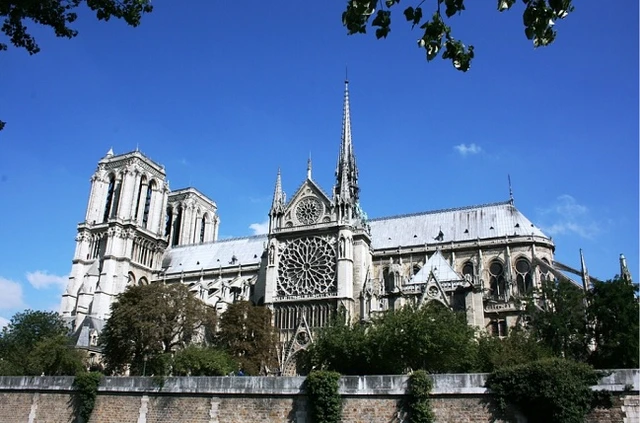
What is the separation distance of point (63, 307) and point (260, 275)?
2175cm

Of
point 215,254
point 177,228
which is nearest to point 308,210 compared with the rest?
point 215,254

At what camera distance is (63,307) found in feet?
193

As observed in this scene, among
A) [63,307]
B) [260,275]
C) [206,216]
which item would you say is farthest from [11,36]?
[206,216]

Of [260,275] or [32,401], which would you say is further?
[260,275]

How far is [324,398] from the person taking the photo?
20641mm

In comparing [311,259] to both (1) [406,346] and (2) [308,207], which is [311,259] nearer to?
(2) [308,207]

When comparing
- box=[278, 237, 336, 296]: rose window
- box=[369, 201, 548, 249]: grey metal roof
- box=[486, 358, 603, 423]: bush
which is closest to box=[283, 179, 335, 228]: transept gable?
box=[278, 237, 336, 296]: rose window

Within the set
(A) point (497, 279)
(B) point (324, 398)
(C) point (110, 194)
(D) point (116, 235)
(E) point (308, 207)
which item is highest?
(C) point (110, 194)

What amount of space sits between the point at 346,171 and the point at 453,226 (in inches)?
451

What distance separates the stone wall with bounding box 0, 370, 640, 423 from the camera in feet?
62.6

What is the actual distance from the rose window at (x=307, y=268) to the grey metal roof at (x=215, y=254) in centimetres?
1326

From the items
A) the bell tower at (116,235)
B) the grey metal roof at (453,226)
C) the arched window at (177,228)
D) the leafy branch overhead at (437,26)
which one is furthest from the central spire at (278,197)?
the leafy branch overhead at (437,26)

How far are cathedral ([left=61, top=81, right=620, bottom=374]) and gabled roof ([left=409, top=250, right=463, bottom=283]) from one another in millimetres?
109

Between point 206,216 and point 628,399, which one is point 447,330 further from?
point 206,216
